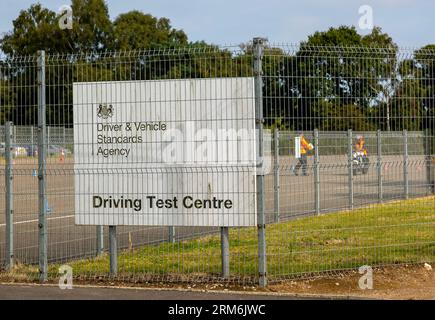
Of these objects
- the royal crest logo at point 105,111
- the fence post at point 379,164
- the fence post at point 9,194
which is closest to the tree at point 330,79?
the royal crest logo at point 105,111

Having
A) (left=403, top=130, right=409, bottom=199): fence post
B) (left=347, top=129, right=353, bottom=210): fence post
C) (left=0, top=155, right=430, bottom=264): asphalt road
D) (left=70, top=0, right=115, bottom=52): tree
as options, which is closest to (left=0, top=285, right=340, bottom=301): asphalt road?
(left=0, top=155, right=430, bottom=264): asphalt road

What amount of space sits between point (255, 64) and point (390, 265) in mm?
3527

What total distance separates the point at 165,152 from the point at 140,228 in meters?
4.03

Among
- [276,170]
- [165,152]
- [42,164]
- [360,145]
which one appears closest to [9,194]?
[42,164]

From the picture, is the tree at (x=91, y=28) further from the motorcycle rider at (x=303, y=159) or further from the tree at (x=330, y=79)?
the tree at (x=330, y=79)

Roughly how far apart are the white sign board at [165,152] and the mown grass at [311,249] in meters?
0.93

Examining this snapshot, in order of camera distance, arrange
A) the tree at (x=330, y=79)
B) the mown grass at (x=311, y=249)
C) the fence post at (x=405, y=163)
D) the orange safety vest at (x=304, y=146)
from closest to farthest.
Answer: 1. the tree at (x=330, y=79)
2. the mown grass at (x=311, y=249)
3. the orange safety vest at (x=304, y=146)
4. the fence post at (x=405, y=163)

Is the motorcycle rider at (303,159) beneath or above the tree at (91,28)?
beneath

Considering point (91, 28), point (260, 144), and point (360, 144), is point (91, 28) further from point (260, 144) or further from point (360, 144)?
point (260, 144)

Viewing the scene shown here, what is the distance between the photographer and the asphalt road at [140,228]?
37.7 feet

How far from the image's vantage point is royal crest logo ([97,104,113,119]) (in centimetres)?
1026

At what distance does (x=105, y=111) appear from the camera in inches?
405

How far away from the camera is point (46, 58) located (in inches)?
418

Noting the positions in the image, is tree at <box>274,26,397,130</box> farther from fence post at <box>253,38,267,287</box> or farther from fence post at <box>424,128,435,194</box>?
fence post at <box>424,128,435,194</box>
